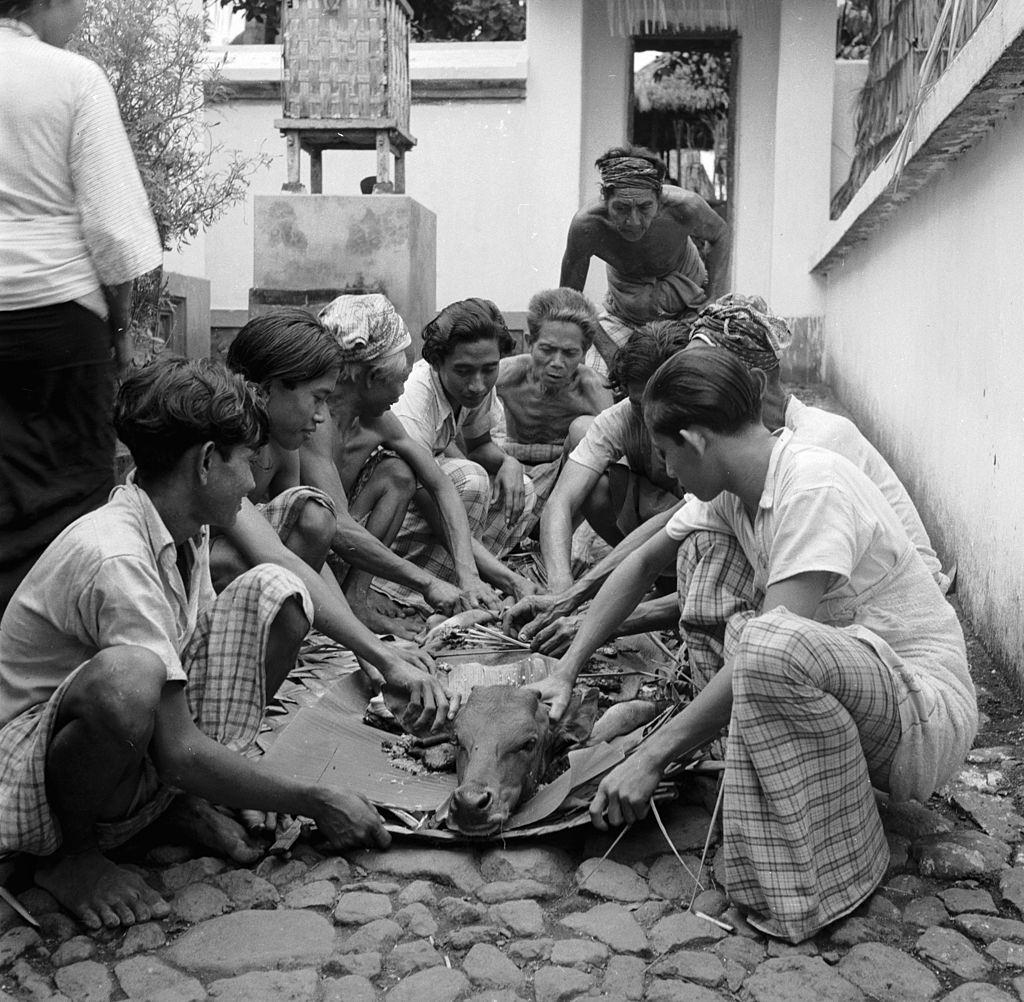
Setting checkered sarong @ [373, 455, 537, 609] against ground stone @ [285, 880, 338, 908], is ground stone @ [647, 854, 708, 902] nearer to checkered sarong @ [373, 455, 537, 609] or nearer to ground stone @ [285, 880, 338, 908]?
ground stone @ [285, 880, 338, 908]

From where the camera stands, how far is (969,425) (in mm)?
5766

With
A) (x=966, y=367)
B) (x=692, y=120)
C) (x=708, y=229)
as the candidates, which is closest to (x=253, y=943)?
(x=966, y=367)

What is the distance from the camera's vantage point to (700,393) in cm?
316

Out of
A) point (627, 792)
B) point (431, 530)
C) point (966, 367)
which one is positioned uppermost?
point (966, 367)

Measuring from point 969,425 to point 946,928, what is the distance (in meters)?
3.17

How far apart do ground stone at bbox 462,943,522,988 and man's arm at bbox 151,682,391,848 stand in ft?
1.66

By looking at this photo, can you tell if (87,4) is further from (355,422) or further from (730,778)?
(730,778)

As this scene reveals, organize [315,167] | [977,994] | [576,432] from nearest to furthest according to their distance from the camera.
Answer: [977,994], [576,432], [315,167]

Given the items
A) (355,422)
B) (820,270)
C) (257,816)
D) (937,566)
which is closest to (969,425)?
(937,566)

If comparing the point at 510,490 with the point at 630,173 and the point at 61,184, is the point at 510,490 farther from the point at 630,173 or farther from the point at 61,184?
the point at 61,184

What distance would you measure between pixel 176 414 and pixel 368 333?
7.60 feet

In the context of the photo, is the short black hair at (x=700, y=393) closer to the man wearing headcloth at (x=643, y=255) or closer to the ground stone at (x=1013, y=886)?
the ground stone at (x=1013, y=886)

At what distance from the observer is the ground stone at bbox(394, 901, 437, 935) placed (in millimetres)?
3074

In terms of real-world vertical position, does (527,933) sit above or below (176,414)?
below
